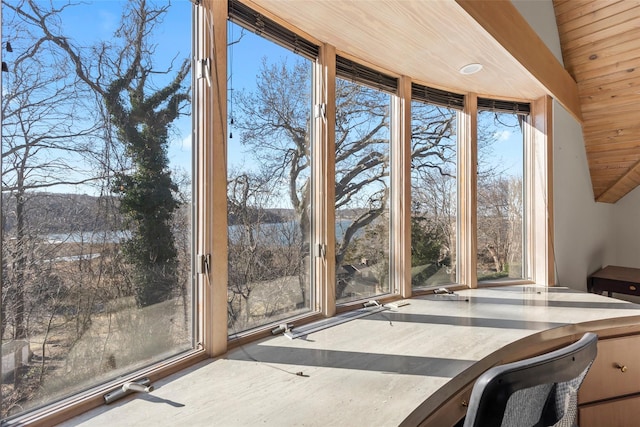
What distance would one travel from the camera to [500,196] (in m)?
2.49

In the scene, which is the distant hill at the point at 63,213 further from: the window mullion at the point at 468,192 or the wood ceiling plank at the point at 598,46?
the wood ceiling plank at the point at 598,46

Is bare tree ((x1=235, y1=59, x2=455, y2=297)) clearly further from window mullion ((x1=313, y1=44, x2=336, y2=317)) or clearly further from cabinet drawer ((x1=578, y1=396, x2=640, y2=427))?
cabinet drawer ((x1=578, y1=396, x2=640, y2=427))

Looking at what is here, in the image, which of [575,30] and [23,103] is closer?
[23,103]

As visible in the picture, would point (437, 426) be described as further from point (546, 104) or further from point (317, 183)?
point (546, 104)

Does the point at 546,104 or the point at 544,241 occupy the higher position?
the point at 546,104

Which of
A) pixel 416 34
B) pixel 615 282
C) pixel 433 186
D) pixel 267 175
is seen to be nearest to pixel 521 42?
pixel 416 34

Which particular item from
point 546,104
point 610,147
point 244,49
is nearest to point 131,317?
point 244,49

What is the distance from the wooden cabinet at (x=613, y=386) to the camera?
5.32ft

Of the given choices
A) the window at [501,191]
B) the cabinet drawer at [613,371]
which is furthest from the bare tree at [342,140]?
the cabinet drawer at [613,371]

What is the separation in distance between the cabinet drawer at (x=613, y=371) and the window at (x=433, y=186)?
0.89 m

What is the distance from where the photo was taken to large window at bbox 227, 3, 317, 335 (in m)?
1.41

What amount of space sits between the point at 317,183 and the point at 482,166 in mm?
1395

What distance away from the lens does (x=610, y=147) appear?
2748 mm

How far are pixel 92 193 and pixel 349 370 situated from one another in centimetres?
100
